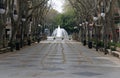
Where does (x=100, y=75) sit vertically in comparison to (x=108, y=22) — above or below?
below

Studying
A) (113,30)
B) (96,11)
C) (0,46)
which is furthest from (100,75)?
(96,11)

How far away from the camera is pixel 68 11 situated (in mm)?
150500

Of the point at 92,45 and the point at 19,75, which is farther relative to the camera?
the point at 92,45

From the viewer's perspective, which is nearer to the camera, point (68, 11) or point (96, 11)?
point (96, 11)

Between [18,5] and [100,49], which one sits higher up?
[18,5]

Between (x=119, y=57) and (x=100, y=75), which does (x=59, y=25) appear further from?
(x=100, y=75)

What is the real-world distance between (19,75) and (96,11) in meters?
36.8

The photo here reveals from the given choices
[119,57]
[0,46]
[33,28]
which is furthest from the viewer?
[33,28]

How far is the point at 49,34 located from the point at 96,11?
432ft

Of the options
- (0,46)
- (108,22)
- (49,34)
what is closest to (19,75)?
(0,46)

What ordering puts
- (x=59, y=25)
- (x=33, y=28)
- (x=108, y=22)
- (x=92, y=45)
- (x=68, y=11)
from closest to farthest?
(x=108, y=22)
(x=92, y=45)
(x=33, y=28)
(x=68, y=11)
(x=59, y=25)

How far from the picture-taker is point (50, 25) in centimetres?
17438

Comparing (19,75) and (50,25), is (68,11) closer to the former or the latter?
(50,25)

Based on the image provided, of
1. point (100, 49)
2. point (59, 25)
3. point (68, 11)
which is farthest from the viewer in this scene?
point (59, 25)
